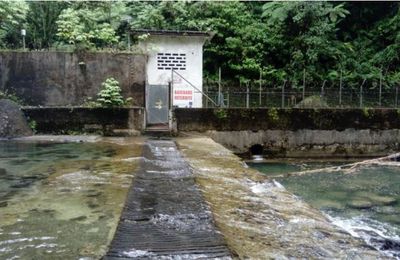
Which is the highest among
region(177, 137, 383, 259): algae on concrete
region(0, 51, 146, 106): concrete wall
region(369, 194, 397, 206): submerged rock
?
region(0, 51, 146, 106): concrete wall

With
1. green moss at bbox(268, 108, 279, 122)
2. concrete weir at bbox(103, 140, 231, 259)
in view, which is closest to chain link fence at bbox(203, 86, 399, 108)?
green moss at bbox(268, 108, 279, 122)

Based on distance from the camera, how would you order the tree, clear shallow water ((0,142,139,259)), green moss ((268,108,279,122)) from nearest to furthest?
clear shallow water ((0,142,139,259)) → the tree → green moss ((268,108,279,122))

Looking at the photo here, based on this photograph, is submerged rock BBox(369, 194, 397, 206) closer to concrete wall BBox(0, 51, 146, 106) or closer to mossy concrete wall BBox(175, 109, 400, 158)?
mossy concrete wall BBox(175, 109, 400, 158)

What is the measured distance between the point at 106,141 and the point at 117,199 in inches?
299

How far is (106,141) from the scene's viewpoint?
42.1ft

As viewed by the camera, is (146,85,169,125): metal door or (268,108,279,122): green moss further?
(146,85,169,125): metal door

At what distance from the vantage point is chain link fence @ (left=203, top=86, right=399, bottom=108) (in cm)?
1744

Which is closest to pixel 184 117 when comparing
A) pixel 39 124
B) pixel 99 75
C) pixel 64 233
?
pixel 99 75

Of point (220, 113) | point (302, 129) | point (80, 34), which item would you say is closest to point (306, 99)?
point (302, 129)

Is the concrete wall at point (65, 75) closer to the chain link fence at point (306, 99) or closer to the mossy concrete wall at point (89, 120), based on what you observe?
the mossy concrete wall at point (89, 120)

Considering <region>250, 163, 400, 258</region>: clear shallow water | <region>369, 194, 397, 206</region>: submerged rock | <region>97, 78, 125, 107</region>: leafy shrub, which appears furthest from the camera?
<region>97, 78, 125, 107</region>: leafy shrub

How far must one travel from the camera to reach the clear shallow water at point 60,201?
3.76 meters

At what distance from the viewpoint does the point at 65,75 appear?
15594 mm

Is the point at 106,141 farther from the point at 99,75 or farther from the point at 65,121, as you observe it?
the point at 99,75
